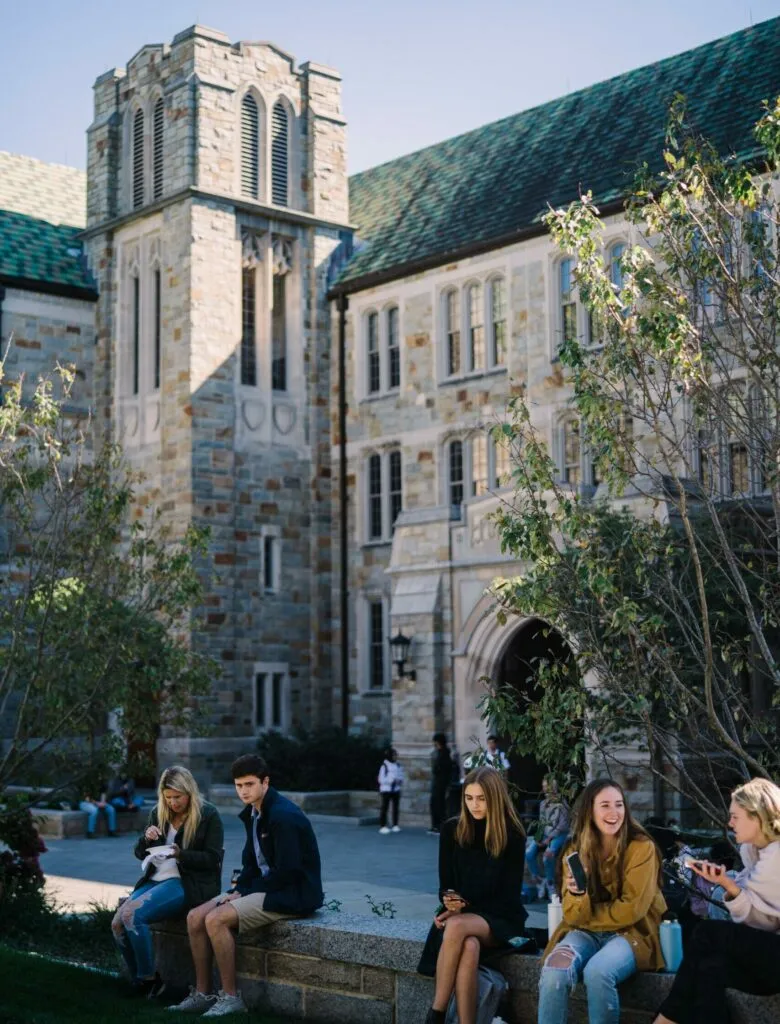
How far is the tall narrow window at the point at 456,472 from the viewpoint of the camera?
28391 mm

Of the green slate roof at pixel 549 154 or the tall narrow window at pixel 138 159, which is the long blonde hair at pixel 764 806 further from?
the tall narrow window at pixel 138 159

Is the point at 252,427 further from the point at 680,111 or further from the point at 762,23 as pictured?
the point at 680,111

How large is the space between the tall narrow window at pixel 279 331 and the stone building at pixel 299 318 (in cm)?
5

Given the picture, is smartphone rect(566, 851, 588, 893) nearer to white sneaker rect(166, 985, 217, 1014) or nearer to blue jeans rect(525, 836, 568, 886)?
white sneaker rect(166, 985, 217, 1014)

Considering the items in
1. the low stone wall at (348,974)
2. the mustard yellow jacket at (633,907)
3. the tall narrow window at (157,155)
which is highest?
the tall narrow window at (157,155)

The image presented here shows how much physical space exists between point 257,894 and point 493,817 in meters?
1.88

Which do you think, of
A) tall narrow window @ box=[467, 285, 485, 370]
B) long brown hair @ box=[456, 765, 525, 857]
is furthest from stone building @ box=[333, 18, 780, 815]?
long brown hair @ box=[456, 765, 525, 857]

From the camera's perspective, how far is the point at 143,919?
954cm

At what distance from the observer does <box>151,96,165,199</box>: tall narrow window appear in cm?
3011

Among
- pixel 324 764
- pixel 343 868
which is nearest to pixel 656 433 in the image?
pixel 343 868

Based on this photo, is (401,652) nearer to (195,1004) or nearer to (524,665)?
(524,665)

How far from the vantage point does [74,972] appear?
1001cm

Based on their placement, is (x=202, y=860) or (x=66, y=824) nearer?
(x=202, y=860)

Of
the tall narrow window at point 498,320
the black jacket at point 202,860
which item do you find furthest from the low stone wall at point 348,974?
the tall narrow window at point 498,320
